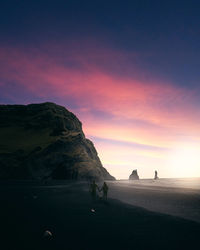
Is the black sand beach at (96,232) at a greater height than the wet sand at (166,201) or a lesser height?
lesser

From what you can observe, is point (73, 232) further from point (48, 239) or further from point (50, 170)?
point (50, 170)

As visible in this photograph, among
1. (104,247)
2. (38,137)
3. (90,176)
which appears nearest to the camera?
(104,247)

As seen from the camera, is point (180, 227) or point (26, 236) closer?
point (26, 236)

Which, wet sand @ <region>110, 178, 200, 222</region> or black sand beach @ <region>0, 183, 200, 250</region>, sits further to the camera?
wet sand @ <region>110, 178, 200, 222</region>

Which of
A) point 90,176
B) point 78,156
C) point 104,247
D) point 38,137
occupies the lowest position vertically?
point 104,247

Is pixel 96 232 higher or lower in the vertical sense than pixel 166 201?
lower

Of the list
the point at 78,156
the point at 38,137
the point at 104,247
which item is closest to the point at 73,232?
the point at 104,247

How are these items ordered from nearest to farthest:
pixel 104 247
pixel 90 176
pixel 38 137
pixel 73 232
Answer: pixel 104 247, pixel 73 232, pixel 90 176, pixel 38 137

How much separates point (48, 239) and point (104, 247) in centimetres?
334

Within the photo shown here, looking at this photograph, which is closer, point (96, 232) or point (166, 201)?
point (96, 232)

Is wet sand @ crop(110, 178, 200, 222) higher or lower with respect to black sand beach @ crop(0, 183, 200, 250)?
higher

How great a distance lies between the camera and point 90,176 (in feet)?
416

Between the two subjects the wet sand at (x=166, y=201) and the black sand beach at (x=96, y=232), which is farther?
the wet sand at (x=166, y=201)

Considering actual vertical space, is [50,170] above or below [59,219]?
above
